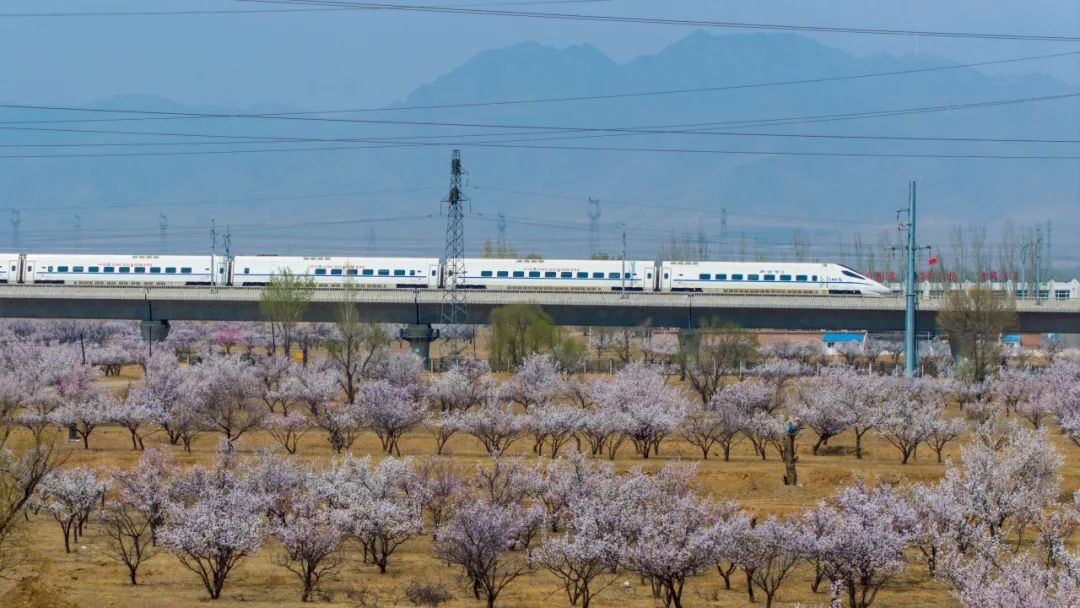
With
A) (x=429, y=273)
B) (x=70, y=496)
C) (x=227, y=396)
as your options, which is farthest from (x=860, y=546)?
(x=429, y=273)

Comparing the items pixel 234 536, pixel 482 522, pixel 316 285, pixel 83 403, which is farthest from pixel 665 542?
pixel 316 285

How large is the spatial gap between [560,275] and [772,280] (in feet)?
48.8

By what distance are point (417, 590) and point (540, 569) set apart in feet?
14.7

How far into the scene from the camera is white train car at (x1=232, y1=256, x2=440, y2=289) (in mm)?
89938

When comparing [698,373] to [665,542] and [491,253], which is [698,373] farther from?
[491,253]

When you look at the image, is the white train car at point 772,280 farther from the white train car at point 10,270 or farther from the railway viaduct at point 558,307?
the white train car at point 10,270

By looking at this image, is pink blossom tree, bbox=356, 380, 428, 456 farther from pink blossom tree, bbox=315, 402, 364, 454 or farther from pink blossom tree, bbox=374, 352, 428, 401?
pink blossom tree, bbox=374, 352, 428, 401

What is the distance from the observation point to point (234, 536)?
2666 centimetres

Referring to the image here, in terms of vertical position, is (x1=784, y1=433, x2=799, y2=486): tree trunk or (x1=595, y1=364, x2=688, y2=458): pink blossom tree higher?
(x1=595, y1=364, x2=688, y2=458): pink blossom tree

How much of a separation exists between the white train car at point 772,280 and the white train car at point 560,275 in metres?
1.93

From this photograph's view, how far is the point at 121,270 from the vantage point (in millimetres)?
90750

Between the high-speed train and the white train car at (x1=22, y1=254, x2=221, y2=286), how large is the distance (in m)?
0.07

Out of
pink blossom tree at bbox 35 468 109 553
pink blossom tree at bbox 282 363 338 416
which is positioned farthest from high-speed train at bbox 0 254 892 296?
pink blossom tree at bbox 35 468 109 553

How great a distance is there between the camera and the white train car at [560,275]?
8912 centimetres
